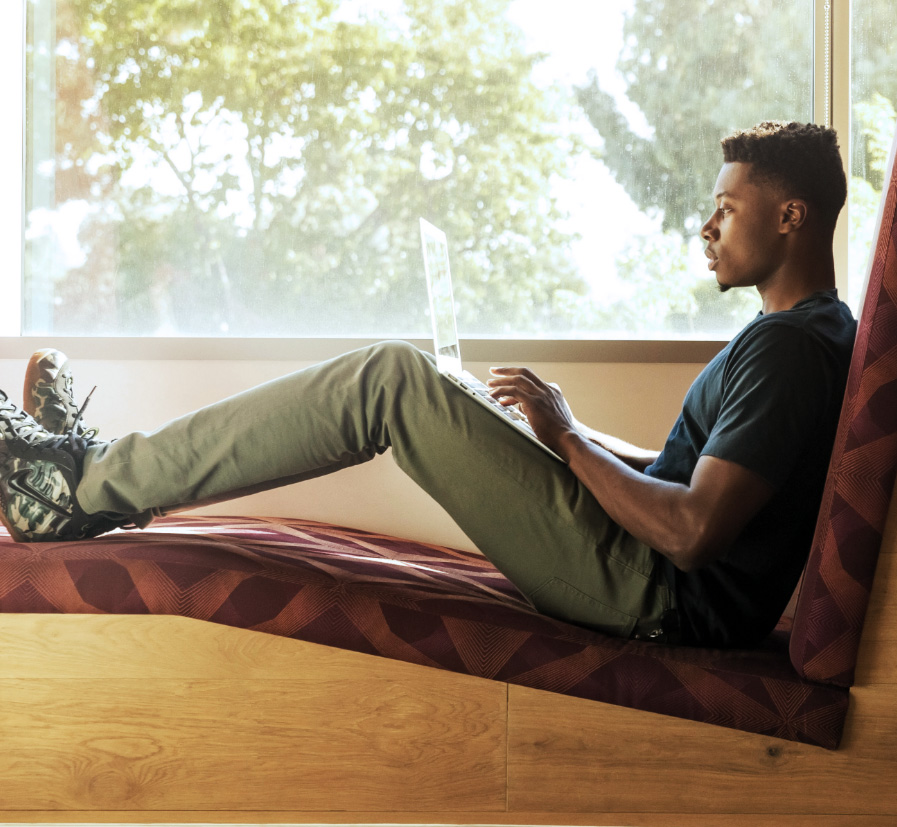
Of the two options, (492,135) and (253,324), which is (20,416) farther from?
(492,135)

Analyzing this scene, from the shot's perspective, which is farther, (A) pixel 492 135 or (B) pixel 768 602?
(A) pixel 492 135

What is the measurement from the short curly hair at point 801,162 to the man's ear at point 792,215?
0.01 meters

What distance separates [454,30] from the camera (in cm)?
200

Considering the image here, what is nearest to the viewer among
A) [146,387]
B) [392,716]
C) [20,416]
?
[392,716]

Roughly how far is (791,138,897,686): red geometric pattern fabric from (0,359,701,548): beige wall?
38.4 inches

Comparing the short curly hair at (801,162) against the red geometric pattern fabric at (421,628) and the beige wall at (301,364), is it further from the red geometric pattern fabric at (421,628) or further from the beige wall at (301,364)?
the beige wall at (301,364)

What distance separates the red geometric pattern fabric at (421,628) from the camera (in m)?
0.93

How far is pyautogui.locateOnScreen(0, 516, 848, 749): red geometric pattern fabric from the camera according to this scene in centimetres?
93

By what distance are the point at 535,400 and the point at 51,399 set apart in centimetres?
72

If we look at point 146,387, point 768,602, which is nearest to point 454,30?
point 146,387

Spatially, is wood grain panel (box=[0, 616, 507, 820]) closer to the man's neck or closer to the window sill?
→ the man's neck

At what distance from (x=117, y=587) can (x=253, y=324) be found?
1.14m

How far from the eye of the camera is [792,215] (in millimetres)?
1170

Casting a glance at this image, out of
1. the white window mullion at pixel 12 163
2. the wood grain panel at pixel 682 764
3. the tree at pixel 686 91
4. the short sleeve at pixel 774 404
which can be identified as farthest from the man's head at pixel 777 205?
the white window mullion at pixel 12 163
